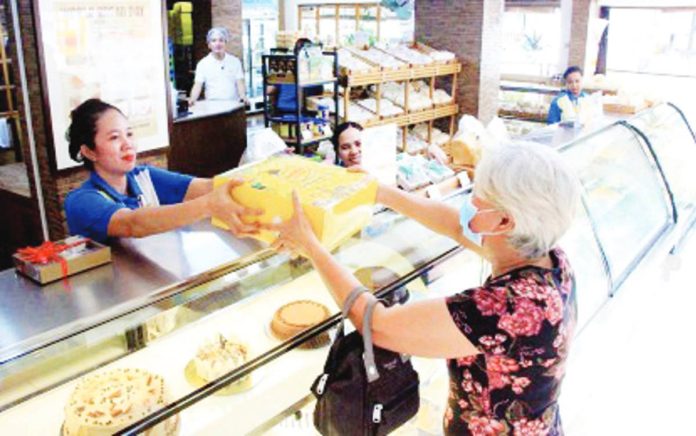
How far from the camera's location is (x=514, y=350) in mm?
1548

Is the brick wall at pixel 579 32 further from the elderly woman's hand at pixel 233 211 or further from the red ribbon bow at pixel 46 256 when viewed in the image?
the red ribbon bow at pixel 46 256

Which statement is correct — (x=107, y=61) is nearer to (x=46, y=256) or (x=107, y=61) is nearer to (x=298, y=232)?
(x=46, y=256)

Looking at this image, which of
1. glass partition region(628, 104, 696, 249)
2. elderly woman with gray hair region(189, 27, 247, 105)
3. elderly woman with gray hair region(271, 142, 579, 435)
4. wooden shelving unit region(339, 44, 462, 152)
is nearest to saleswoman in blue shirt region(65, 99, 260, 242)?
elderly woman with gray hair region(271, 142, 579, 435)

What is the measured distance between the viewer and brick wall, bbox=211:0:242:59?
986 cm

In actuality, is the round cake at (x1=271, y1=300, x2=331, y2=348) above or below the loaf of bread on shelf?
below

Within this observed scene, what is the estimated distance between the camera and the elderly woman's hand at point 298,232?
1.61 metres

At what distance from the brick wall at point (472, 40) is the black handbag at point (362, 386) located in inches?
304

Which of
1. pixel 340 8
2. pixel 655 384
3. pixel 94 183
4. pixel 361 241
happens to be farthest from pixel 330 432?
pixel 340 8

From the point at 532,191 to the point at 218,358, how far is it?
3.45ft

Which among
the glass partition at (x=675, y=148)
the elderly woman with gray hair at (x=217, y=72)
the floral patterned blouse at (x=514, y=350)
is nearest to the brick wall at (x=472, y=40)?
the elderly woman with gray hair at (x=217, y=72)

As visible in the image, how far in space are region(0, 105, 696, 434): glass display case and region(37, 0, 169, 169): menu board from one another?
255 centimetres

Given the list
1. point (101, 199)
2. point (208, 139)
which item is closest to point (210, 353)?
point (101, 199)

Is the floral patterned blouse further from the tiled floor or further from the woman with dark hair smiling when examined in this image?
the woman with dark hair smiling

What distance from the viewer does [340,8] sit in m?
14.2
